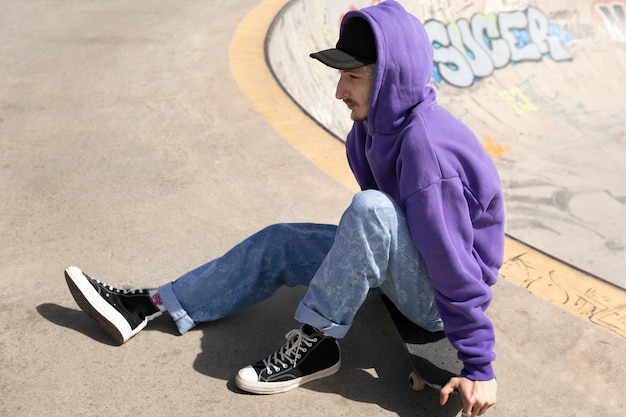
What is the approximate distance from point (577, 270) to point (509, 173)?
13.6 ft

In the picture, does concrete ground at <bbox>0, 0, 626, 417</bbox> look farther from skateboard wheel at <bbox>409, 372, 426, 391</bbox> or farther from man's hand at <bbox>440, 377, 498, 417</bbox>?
man's hand at <bbox>440, 377, 498, 417</bbox>

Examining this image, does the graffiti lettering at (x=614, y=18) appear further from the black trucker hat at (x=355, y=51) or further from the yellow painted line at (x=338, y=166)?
the black trucker hat at (x=355, y=51)

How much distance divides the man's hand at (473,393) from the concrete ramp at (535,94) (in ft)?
9.92

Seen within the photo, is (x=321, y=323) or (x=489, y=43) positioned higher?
(x=321, y=323)

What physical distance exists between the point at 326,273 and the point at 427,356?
0.53m

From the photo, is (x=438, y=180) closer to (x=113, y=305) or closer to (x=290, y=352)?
(x=290, y=352)

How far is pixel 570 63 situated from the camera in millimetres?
11062

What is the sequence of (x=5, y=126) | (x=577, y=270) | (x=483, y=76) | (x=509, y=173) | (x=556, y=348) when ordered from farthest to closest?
(x=483, y=76)
(x=509, y=173)
(x=5, y=126)
(x=577, y=270)
(x=556, y=348)

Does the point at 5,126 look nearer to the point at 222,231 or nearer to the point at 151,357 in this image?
the point at 222,231

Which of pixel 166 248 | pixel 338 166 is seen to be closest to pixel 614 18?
pixel 338 166

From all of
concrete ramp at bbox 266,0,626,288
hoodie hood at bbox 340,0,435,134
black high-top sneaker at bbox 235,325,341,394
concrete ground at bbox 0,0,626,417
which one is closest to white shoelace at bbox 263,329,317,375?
black high-top sneaker at bbox 235,325,341,394

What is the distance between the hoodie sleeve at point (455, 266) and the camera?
2.39 metres

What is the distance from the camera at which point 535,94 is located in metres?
10.1

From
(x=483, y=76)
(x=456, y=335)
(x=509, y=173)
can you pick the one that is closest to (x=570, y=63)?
(x=483, y=76)
